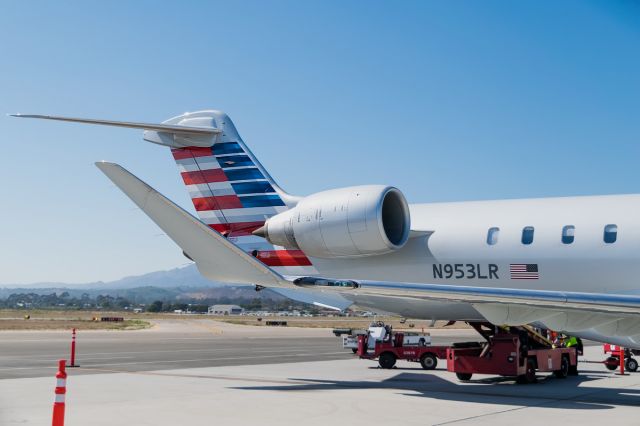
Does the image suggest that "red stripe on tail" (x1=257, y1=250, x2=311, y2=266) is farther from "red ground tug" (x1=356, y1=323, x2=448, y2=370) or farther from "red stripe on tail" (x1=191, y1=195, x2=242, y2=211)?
"red ground tug" (x1=356, y1=323, x2=448, y2=370)

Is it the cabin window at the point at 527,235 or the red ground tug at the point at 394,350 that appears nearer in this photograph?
the cabin window at the point at 527,235

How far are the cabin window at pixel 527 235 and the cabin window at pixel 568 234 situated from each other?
712mm

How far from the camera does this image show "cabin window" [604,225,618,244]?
16.0 m

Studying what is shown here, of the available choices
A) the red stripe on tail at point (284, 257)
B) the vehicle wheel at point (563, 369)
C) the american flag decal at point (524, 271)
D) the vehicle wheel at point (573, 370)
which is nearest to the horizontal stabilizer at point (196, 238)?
the red stripe on tail at point (284, 257)

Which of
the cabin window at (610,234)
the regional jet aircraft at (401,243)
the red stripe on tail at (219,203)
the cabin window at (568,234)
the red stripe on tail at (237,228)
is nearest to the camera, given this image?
the regional jet aircraft at (401,243)

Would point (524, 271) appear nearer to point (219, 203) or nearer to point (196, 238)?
point (196, 238)

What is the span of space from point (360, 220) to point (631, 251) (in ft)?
18.7

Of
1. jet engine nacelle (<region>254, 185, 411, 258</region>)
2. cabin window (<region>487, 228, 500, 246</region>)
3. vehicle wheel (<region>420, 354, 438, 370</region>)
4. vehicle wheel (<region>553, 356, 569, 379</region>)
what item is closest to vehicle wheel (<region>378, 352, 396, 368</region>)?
vehicle wheel (<region>420, 354, 438, 370</region>)

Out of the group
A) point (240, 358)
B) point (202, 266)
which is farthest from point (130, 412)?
point (240, 358)

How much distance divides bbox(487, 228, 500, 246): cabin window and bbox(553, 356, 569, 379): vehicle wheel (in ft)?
20.6

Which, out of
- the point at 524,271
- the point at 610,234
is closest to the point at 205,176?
the point at 524,271

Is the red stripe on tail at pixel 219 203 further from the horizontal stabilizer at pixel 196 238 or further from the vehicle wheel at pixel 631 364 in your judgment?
the vehicle wheel at pixel 631 364

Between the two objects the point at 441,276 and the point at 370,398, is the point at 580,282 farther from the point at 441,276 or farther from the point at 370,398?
the point at 370,398

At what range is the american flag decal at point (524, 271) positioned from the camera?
16688 millimetres
